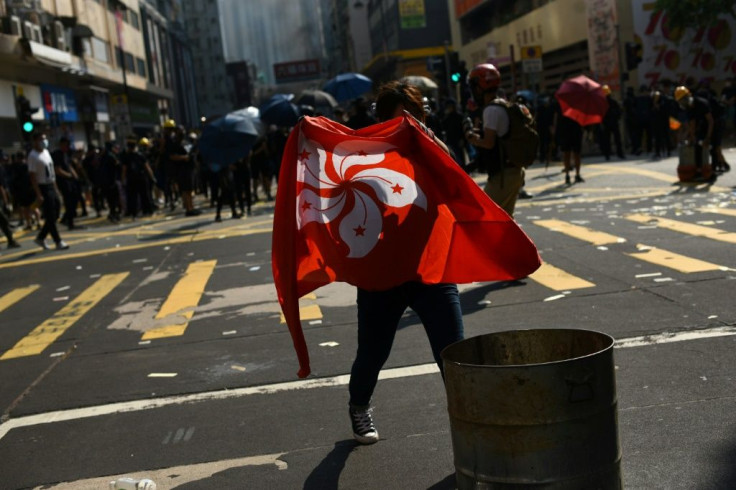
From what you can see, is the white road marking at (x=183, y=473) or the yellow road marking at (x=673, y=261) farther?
the yellow road marking at (x=673, y=261)

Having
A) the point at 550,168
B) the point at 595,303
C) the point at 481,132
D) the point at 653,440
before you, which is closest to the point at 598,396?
the point at 653,440

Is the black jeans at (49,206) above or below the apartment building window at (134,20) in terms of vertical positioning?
below

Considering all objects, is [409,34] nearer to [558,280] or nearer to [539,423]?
[558,280]

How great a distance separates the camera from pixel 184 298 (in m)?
11.6

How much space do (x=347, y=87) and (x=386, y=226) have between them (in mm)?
32961

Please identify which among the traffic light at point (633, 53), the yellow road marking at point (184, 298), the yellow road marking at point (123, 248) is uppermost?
the traffic light at point (633, 53)

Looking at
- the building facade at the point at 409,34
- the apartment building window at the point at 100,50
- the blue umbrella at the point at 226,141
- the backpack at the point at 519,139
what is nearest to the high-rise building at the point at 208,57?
the building facade at the point at 409,34

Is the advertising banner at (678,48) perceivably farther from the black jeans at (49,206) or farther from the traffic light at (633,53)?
the black jeans at (49,206)

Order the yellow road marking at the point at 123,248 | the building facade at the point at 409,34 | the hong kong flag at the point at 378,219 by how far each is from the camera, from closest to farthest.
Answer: the hong kong flag at the point at 378,219 → the yellow road marking at the point at 123,248 → the building facade at the point at 409,34

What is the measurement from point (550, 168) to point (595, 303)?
19524 mm

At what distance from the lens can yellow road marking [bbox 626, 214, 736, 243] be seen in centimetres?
1234

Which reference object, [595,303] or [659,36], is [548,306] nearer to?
[595,303]

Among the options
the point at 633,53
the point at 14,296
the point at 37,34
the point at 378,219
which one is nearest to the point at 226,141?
the point at 14,296

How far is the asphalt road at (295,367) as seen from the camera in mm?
5371
